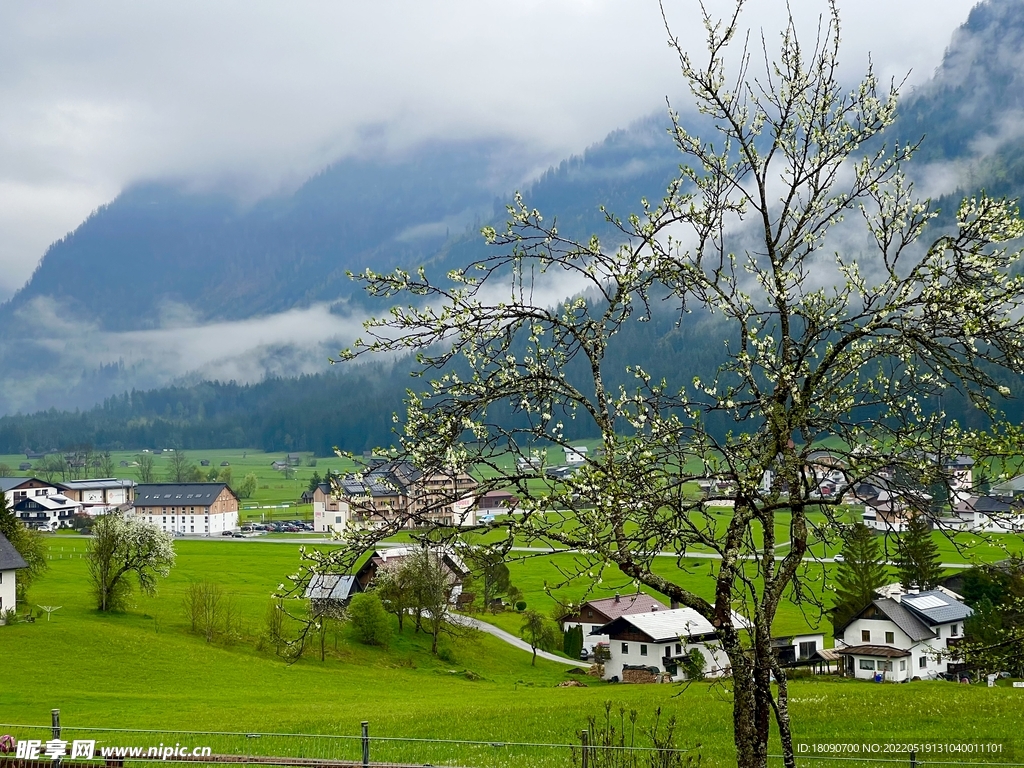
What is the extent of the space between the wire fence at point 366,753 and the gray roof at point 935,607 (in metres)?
48.1

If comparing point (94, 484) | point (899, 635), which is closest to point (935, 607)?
point (899, 635)

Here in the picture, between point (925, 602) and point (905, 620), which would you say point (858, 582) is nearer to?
point (925, 602)

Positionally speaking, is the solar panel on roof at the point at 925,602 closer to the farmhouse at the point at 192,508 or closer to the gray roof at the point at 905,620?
the gray roof at the point at 905,620

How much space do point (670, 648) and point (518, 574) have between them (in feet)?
141

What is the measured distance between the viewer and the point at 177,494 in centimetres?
17888

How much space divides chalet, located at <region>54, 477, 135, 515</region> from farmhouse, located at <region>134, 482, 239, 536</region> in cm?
750

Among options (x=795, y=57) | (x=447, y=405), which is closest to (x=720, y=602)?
(x=447, y=405)

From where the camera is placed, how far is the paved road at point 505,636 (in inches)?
2670

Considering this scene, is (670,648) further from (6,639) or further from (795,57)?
(795,57)

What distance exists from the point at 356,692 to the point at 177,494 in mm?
142017

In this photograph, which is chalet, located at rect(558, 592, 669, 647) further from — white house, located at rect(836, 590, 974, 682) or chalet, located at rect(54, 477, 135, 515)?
chalet, located at rect(54, 477, 135, 515)

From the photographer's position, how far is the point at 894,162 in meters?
11.2

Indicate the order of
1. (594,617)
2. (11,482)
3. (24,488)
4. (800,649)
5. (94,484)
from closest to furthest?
1. (800,649)
2. (594,617)
3. (24,488)
4. (11,482)
5. (94,484)

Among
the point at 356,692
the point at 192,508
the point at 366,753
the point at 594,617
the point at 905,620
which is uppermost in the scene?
the point at 192,508
